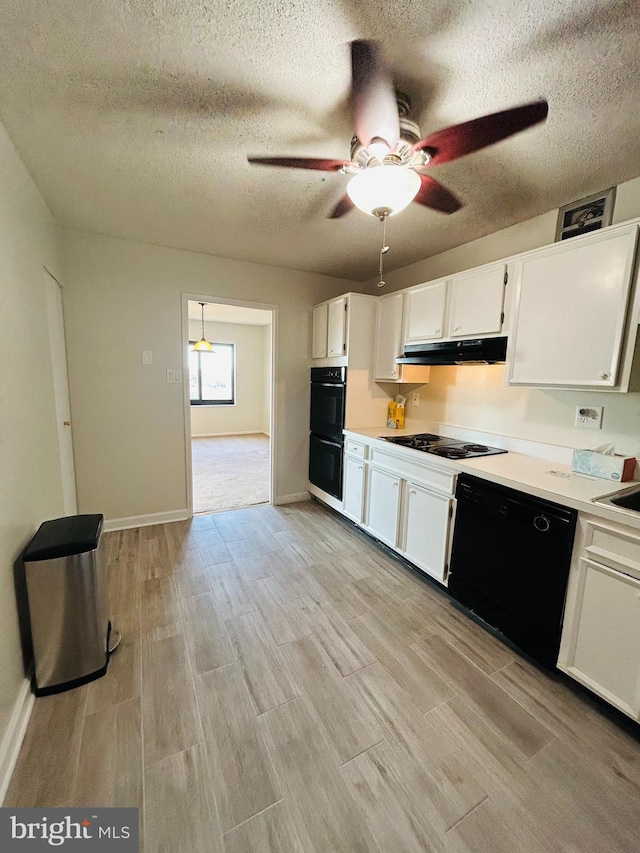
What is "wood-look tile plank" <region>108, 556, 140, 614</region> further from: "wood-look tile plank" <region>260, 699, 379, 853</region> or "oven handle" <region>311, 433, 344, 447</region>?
"oven handle" <region>311, 433, 344, 447</region>

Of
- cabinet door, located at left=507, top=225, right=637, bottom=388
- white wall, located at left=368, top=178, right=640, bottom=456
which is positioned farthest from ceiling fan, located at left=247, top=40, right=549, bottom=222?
white wall, located at left=368, top=178, right=640, bottom=456

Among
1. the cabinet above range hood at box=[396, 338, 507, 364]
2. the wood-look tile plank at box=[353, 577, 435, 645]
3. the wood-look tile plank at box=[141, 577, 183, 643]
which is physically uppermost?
the cabinet above range hood at box=[396, 338, 507, 364]

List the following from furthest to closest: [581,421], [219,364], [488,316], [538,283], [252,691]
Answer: [219,364]
[488,316]
[581,421]
[538,283]
[252,691]

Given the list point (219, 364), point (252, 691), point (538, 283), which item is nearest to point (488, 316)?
point (538, 283)

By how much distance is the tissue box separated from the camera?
1.78 metres

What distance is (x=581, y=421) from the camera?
209 centimetres

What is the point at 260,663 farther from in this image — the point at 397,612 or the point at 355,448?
the point at 355,448

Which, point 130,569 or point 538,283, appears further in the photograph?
point 130,569

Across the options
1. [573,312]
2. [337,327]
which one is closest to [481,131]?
[573,312]

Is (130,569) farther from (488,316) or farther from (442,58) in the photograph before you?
(442,58)

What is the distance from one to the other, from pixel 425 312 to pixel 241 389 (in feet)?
18.8

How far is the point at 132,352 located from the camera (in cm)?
305

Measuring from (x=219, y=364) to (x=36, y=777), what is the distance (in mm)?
6968

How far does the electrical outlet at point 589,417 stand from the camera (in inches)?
79.0
